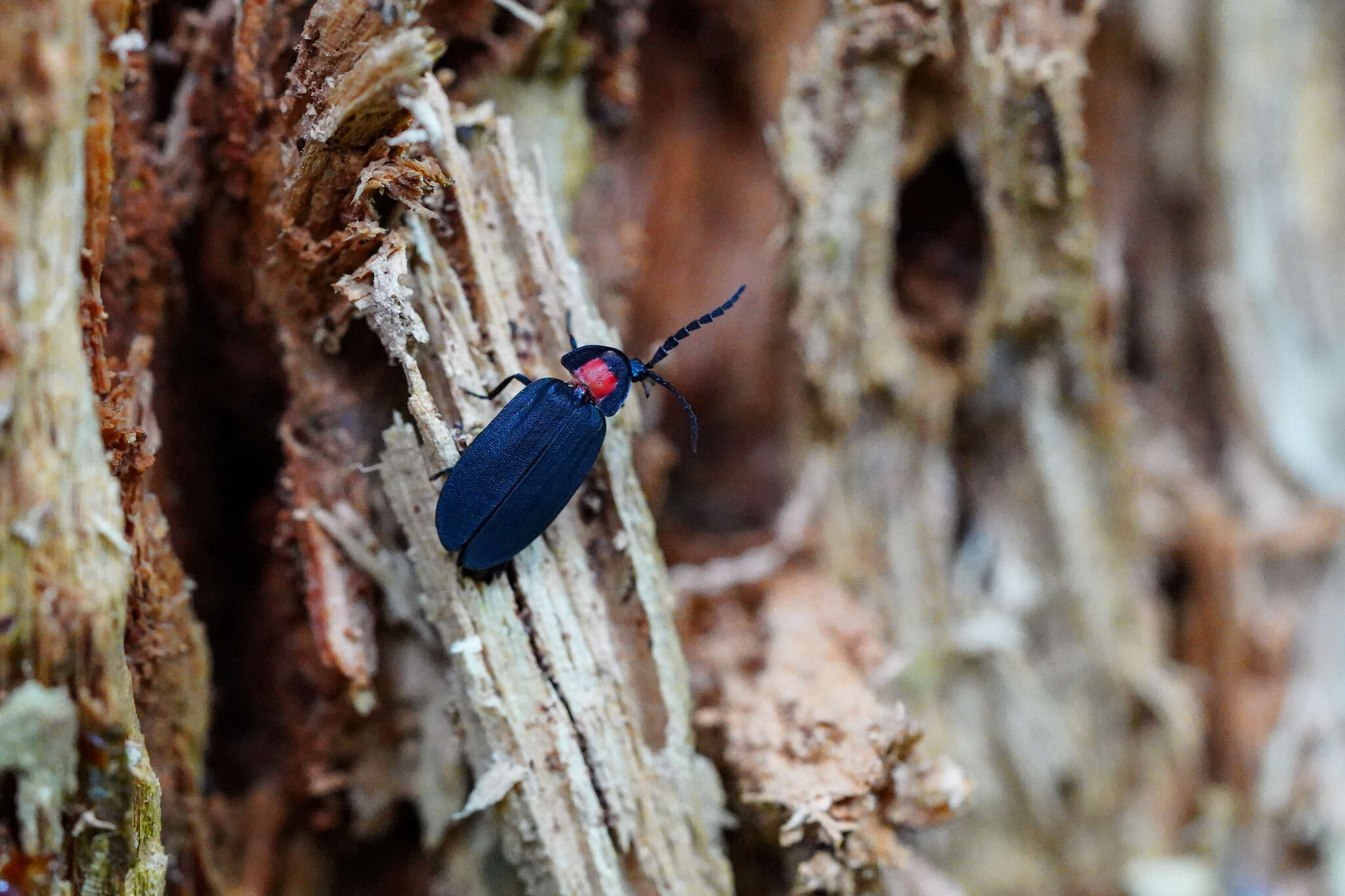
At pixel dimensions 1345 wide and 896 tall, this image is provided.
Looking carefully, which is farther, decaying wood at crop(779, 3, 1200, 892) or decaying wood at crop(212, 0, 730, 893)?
decaying wood at crop(779, 3, 1200, 892)

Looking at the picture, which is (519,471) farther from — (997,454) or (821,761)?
(997,454)

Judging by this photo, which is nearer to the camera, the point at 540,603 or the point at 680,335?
the point at 540,603

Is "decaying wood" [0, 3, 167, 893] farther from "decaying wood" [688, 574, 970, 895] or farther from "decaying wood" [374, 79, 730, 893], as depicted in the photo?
"decaying wood" [688, 574, 970, 895]

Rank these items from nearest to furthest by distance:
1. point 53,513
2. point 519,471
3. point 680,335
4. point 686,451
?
point 53,513 < point 519,471 < point 680,335 < point 686,451

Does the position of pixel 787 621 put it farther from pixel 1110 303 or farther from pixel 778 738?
pixel 1110 303

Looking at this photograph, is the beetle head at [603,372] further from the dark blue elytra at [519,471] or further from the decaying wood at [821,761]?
the decaying wood at [821,761]

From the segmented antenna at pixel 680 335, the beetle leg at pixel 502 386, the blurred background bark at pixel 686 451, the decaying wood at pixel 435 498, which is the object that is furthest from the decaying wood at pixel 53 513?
the segmented antenna at pixel 680 335

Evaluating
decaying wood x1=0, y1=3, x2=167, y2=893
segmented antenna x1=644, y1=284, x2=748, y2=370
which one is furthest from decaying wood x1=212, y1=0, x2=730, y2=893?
decaying wood x1=0, y1=3, x2=167, y2=893

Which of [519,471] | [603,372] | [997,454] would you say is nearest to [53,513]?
[519,471]
